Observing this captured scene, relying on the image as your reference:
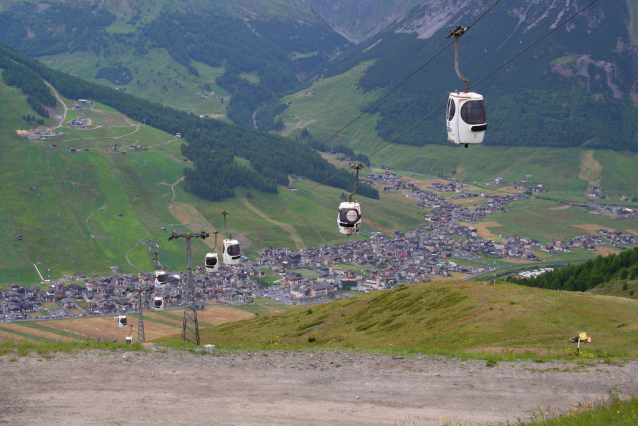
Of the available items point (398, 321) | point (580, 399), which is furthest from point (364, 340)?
point (580, 399)

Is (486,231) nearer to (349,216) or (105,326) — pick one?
(105,326)

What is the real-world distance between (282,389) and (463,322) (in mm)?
17102

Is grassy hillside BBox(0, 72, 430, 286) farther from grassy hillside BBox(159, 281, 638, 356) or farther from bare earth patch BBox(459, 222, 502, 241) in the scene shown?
grassy hillside BBox(159, 281, 638, 356)

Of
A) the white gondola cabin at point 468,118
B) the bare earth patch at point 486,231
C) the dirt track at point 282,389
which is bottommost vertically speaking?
the dirt track at point 282,389

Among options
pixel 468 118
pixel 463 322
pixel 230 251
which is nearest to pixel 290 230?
pixel 230 251

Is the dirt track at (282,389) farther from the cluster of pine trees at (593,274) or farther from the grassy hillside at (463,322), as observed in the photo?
the cluster of pine trees at (593,274)

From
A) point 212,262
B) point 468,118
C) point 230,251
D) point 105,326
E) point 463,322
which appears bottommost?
point 105,326

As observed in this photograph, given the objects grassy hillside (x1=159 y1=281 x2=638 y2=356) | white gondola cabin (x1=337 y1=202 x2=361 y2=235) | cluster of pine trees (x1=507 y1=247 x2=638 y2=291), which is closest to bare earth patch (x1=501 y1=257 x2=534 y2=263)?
cluster of pine trees (x1=507 y1=247 x2=638 y2=291)

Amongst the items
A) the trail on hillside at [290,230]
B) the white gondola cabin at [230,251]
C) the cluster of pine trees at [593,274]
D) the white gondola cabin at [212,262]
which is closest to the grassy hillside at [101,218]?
the trail on hillside at [290,230]

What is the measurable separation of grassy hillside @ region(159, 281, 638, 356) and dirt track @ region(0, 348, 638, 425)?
4.65 m

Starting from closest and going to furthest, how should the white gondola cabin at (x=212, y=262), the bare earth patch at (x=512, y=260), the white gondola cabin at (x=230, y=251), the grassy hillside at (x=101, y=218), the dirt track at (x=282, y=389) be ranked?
the dirt track at (x=282, y=389), the white gondola cabin at (x=230, y=251), the white gondola cabin at (x=212, y=262), the grassy hillside at (x=101, y=218), the bare earth patch at (x=512, y=260)

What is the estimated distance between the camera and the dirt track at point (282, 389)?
63.8 feet

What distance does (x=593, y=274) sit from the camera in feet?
261

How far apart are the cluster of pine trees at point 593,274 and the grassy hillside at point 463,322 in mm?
37640
